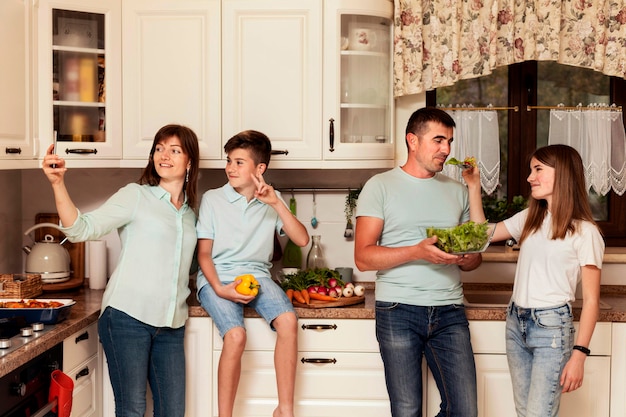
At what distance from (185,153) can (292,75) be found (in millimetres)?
623

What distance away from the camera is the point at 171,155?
10.0ft

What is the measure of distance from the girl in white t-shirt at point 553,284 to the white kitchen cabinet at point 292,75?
2.95 ft

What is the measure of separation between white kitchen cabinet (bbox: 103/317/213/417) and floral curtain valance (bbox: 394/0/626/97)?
1.31 meters

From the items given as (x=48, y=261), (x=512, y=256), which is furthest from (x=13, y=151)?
(x=512, y=256)

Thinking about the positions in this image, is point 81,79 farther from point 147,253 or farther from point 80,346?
point 80,346

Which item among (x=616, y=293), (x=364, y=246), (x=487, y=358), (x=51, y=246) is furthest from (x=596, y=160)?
(x=51, y=246)

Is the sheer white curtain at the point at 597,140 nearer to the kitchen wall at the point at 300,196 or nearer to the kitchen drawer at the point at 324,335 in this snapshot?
the kitchen wall at the point at 300,196

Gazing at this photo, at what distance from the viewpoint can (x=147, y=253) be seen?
2963 millimetres

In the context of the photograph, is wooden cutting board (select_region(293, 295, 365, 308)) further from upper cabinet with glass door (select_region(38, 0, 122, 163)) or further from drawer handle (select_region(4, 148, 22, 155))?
drawer handle (select_region(4, 148, 22, 155))

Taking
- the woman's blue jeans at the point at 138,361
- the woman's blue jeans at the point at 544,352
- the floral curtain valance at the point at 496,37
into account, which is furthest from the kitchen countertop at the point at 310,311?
the floral curtain valance at the point at 496,37

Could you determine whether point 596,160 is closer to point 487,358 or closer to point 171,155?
point 487,358

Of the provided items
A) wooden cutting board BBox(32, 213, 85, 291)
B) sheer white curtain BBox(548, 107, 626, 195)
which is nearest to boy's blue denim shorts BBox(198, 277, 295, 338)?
wooden cutting board BBox(32, 213, 85, 291)

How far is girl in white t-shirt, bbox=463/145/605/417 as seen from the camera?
269 centimetres

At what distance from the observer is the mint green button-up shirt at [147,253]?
9.56 ft
